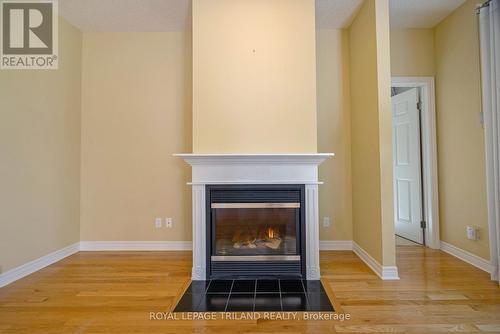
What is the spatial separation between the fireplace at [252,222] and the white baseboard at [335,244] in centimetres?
90

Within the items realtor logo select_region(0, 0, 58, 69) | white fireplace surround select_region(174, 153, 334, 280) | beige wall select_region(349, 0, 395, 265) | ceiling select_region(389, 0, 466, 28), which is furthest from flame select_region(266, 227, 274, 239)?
realtor logo select_region(0, 0, 58, 69)

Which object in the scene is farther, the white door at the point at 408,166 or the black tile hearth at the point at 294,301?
the white door at the point at 408,166

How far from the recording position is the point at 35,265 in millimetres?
2588

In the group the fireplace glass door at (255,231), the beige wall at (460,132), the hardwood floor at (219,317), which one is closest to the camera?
the hardwood floor at (219,317)

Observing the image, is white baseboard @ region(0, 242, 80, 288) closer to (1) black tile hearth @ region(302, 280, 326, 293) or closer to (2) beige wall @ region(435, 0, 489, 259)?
(1) black tile hearth @ region(302, 280, 326, 293)

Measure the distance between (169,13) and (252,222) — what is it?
238 centimetres

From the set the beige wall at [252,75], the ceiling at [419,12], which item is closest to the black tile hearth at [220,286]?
the beige wall at [252,75]

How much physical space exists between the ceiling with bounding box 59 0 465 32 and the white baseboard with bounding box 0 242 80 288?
2576mm

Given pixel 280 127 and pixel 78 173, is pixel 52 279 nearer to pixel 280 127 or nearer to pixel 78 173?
pixel 78 173

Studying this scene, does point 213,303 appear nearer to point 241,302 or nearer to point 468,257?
point 241,302

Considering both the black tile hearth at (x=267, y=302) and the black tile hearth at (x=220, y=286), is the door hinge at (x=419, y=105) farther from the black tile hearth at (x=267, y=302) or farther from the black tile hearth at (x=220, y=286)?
the black tile hearth at (x=220, y=286)

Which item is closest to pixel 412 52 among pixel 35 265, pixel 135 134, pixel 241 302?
pixel 241 302

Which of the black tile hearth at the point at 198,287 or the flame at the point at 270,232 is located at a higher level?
the flame at the point at 270,232

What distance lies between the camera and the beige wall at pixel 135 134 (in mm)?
3229
